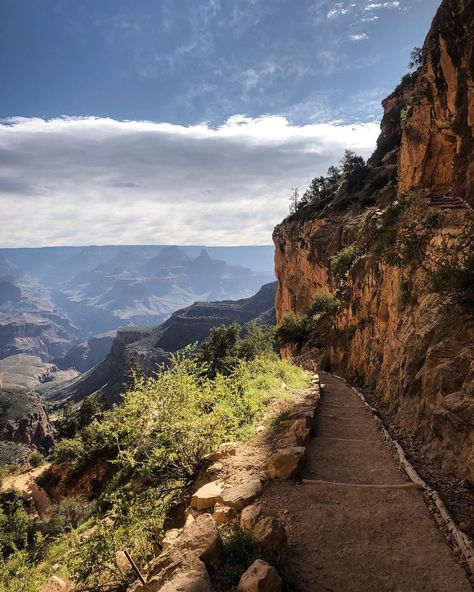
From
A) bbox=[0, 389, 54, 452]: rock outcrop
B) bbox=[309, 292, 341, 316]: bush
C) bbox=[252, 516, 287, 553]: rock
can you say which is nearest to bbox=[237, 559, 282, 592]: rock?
bbox=[252, 516, 287, 553]: rock

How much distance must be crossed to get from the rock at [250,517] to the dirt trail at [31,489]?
3660 cm

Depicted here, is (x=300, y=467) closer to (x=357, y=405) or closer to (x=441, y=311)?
(x=441, y=311)

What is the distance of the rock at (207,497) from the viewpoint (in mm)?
7312

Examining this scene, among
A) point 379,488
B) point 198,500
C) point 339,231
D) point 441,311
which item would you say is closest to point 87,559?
point 198,500

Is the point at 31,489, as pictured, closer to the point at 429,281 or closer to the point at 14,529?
the point at 14,529

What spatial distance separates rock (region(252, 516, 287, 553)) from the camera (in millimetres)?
5301

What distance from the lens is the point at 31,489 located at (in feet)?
140

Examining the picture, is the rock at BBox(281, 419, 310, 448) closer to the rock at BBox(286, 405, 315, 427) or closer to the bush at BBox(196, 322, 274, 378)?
the rock at BBox(286, 405, 315, 427)

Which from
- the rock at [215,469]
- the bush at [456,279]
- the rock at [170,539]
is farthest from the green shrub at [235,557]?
the bush at [456,279]

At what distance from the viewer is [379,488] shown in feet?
24.5

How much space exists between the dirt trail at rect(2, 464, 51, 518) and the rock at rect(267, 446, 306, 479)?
116 ft

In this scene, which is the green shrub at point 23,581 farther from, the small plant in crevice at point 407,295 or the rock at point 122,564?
the small plant in crevice at point 407,295

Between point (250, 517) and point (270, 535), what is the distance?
757 mm

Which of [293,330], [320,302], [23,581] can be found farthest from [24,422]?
[23,581]
